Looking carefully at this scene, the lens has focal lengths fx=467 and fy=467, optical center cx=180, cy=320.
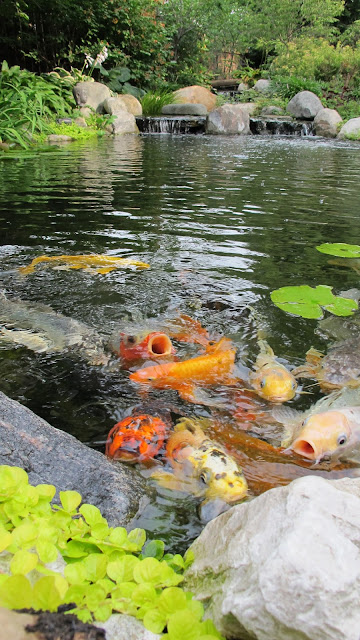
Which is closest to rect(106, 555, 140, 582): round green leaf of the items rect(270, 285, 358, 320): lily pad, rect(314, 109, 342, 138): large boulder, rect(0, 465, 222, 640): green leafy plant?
rect(0, 465, 222, 640): green leafy plant

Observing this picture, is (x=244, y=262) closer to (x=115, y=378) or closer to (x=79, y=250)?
(x=79, y=250)

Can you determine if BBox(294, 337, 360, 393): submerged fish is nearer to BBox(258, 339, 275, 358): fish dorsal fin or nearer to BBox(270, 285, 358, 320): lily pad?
BBox(258, 339, 275, 358): fish dorsal fin

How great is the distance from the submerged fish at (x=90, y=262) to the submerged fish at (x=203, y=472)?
2.83 m

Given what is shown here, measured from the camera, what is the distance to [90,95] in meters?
18.3

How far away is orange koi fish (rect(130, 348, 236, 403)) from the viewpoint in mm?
3016

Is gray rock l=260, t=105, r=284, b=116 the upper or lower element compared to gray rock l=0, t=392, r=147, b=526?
upper

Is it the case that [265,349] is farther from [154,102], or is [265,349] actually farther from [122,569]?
[154,102]

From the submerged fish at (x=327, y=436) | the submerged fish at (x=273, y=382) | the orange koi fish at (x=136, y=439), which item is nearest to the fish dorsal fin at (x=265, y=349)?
the submerged fish at (x=273, y=382)

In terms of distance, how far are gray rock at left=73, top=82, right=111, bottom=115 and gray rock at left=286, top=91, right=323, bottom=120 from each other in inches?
358

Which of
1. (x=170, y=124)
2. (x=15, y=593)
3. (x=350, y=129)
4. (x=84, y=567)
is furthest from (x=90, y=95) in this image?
(x=15, y=593)

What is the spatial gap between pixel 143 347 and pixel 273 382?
93cm

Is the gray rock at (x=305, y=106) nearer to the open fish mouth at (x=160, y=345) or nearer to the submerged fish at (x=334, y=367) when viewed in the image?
the submerged fish at (x=334, y=367)

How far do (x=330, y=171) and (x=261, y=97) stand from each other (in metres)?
16.6

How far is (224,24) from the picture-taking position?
30.0 metres
